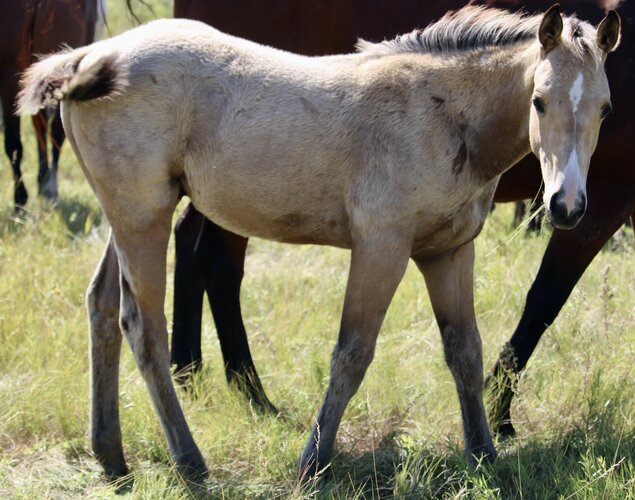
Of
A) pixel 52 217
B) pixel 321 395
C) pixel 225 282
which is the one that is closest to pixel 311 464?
pixel 321 395

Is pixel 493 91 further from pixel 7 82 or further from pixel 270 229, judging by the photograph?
pixel 7 82

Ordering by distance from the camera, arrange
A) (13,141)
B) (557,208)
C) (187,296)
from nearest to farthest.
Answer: (557,208) → (187,296) → (13,141)

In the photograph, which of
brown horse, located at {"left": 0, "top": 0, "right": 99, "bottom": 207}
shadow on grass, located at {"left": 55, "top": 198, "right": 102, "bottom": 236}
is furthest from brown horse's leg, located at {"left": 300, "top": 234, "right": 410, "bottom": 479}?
brown horse, located at {"left": 0, "top": 0, "right": 99, "bottom": 207}

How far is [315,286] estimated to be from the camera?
21.1 feet

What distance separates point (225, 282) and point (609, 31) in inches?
94.2

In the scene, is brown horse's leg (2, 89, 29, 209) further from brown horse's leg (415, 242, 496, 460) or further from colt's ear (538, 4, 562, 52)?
colt's ear (538, 4, 562, 52)

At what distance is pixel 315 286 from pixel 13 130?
12.4 feet

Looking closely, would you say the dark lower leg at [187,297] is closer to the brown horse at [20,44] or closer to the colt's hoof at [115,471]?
the colt's hoof at [115,471]

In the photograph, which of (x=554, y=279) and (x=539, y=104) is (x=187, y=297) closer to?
(x=554, y=279)

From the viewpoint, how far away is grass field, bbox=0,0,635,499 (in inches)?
156

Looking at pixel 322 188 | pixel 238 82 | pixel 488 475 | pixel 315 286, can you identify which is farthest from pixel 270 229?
pixel 315 286

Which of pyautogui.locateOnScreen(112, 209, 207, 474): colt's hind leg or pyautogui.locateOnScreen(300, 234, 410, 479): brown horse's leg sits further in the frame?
pyautogui.locateOnScreen(112, 209, 207, 474): colt's hind leg

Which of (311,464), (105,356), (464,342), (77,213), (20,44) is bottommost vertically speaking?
(77,213)

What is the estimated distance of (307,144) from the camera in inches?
151
